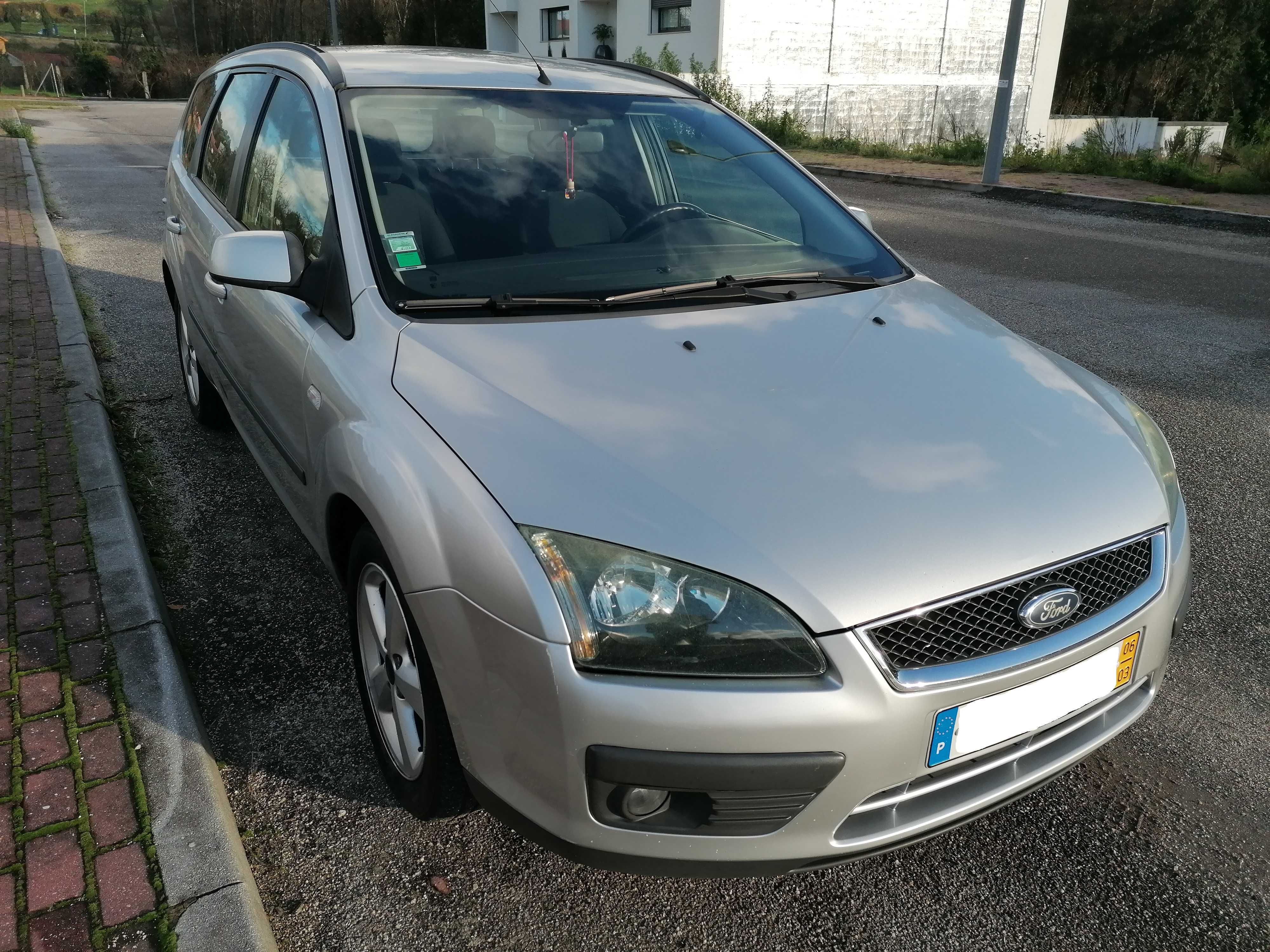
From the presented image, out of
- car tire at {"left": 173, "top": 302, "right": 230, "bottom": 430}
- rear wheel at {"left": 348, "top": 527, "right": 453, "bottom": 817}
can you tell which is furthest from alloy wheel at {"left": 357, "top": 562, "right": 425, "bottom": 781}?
car tire at {"left": 173, "top": 302, "right": 230, "bottom": 430}

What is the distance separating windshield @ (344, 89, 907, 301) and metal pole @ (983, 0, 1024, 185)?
12.1 m

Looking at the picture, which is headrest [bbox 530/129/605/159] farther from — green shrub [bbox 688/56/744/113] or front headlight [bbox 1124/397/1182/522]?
green shrub [bbox 688/56/744/113]

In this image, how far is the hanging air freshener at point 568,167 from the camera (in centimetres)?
299

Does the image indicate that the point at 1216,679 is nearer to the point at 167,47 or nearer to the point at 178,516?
the point at 178,516

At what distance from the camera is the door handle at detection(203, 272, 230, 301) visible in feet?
11.6

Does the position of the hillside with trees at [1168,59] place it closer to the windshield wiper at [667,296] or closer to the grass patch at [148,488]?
the grass patch at [148,488]

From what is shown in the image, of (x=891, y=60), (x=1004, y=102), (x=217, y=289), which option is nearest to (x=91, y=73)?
(x=891, y=60)

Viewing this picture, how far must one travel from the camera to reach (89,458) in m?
4.16

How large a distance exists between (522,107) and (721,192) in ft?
2.30

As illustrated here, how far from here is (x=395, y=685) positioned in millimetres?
2328

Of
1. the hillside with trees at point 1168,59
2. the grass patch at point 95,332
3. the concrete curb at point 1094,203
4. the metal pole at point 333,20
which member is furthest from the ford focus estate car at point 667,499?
the hillside with trees at point 1168,59

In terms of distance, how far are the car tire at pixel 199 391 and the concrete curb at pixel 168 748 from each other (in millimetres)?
463

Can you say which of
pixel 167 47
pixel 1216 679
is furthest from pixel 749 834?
pixel 167 47

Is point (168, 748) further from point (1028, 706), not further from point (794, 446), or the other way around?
point (1028, 706)
